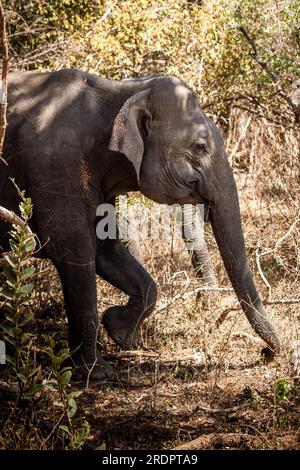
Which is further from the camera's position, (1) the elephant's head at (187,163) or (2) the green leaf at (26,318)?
(1) the elephant's head at (187,163)

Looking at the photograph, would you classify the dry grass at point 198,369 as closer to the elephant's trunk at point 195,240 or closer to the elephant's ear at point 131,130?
the elephant's trunk at point 195,240

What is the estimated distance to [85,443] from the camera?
588 cm

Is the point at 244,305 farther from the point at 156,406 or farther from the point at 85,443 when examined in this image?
the point at 85,443

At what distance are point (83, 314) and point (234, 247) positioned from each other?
1183mm

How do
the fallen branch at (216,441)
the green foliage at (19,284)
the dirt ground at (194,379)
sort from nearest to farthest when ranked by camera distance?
the green foliage at (19,284) → the fallen branch at (216,441) → the dirt ground at (194,379)

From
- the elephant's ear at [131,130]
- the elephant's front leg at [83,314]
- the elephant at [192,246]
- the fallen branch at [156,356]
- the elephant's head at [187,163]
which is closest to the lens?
the elephant's ear at [131,130]

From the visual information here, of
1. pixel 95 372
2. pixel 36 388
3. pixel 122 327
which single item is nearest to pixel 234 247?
pixel 122 327

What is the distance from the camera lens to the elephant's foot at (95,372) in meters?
7.31

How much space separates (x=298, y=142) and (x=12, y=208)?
5227 mm

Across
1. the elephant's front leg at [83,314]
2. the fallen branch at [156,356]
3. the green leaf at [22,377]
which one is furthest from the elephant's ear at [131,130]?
the green leaf at [22,377]

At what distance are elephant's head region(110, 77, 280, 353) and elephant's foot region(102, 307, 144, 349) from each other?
3.29 feet

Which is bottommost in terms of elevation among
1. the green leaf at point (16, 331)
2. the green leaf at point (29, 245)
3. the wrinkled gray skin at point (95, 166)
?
the green leaf at point (16, 331)

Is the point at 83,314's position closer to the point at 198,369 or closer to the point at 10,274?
the point at 198,369

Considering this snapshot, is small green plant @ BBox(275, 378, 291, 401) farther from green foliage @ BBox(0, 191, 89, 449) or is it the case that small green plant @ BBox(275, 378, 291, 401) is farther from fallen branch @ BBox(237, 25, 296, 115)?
fallen branch @ BBox(237, 25, 296, 115)
